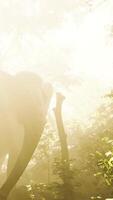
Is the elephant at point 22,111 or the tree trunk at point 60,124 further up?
the elephant at point 22,111

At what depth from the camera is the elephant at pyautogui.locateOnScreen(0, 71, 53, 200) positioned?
563 centimetres

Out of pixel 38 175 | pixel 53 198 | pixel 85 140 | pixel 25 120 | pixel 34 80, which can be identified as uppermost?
pixel 34 80

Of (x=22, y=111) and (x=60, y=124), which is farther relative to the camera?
(x=60, y=124)

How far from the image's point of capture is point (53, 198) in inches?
430

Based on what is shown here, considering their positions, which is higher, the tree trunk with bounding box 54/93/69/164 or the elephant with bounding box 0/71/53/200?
the elephant with bounding box 0/71/53/200

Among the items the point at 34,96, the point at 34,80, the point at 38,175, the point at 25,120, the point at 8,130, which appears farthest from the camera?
the point at 38,175

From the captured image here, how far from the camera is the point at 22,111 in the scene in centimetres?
680

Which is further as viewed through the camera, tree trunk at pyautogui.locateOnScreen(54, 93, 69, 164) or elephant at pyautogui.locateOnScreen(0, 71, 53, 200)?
tree trunk at pyautogui.locateOnScreen(54, 93, 69, 164)

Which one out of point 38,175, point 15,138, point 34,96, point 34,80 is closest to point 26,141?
point 34,96

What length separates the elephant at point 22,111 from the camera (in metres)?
5.63

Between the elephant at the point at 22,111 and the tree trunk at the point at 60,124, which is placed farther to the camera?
the tree trunk at the point at 60,124

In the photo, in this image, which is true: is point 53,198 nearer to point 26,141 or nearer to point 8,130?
point 8,130

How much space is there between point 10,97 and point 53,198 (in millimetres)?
4932

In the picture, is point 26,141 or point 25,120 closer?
point 26,141
